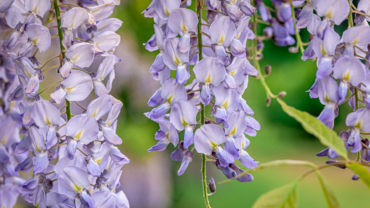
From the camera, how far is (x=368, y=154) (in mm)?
321

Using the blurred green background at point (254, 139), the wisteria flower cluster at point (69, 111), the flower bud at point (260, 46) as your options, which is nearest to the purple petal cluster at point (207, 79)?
the wisteria flower cluster at point (69, 111)

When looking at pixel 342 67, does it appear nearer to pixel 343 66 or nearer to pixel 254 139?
pixel 343 66

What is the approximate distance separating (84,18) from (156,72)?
9cm

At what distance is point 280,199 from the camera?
0.58 ft

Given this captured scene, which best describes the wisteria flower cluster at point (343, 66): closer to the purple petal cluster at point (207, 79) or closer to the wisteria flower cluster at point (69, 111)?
the purple petal cluster at point (207, 79)

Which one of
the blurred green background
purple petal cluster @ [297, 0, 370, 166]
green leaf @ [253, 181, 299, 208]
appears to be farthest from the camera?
the blurred green background

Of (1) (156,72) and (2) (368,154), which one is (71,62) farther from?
(2) (368,154)

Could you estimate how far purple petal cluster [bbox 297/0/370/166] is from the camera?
0.29 m

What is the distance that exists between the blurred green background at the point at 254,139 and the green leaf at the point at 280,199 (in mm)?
A: 1103

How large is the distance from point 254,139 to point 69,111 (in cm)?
175

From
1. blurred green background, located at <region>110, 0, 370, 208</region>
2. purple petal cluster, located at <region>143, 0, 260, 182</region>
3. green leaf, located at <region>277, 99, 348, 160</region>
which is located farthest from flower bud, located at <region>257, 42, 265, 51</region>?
blurred green background, located at <region>110, 0, 370, 208</region>

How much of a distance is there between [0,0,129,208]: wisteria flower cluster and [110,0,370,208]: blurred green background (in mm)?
885

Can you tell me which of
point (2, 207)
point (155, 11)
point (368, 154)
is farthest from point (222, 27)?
point (2, 207)

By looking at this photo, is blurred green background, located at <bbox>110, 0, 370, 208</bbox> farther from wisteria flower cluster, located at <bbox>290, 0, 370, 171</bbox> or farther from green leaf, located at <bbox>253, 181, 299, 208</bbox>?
green leaf, located at <bbox>253, 181, 299, 208</bbox>
